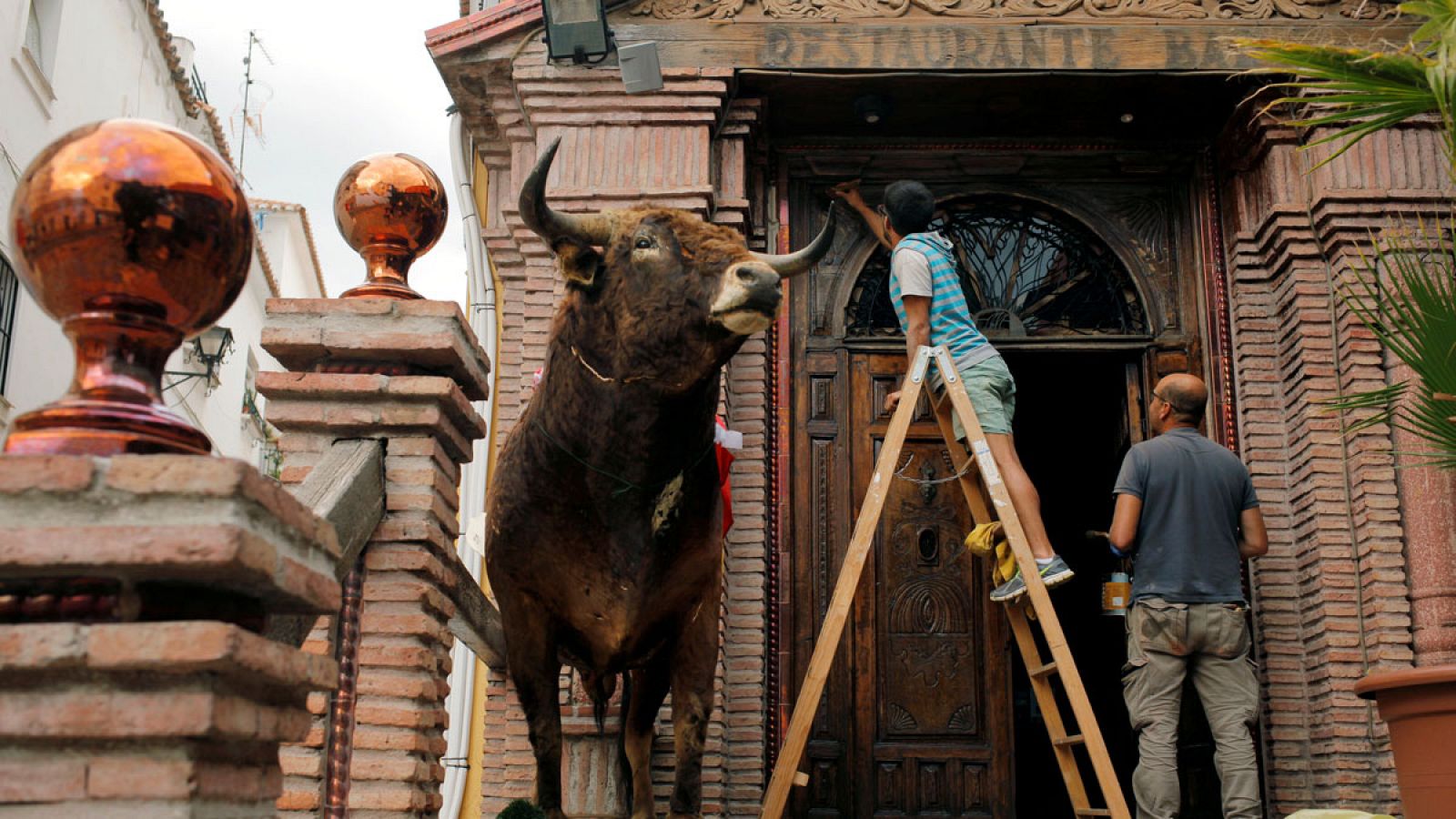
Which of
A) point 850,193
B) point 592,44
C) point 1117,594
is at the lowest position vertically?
point 1117,594

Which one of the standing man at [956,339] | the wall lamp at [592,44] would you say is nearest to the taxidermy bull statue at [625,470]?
the standing man at [956,339]

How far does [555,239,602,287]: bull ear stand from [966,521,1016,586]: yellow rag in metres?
2.43

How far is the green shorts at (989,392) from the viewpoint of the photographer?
650 centimetres

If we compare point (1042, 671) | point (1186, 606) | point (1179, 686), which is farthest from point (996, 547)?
point (1179, 686)

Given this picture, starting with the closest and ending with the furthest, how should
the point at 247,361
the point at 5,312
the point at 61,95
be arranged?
the point at 5,312, the point at 61,95, the point at 247,361

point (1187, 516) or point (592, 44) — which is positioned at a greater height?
point (592, 44)

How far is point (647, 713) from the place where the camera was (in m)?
5.50

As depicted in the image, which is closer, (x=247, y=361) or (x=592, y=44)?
(x=592, y=44)

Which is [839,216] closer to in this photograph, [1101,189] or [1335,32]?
[1101,189]

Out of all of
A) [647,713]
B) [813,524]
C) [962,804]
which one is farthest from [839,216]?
[647,713]

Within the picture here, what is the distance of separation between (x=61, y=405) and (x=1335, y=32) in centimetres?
732

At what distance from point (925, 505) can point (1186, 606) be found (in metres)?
2.15

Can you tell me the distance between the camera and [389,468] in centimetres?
401

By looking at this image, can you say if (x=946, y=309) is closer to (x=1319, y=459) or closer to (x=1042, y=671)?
(x=1042, y=671)
